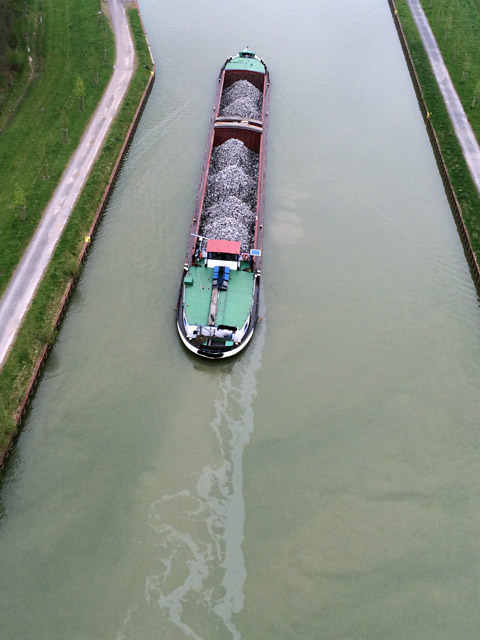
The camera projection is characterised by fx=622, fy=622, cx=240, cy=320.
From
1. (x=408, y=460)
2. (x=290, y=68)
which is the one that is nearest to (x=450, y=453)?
(x=408, y=460)

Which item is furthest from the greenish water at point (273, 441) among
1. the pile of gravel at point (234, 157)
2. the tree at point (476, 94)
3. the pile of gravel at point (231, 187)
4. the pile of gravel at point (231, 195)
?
the tree at point (476, 94)

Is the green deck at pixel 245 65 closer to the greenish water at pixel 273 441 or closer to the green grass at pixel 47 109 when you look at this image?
the green grass at pixel 47 109

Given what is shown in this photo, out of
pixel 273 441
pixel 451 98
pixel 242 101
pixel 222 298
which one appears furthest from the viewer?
pixel 451 98

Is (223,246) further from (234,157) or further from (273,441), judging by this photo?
(273,441)

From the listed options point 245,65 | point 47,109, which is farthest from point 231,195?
point 245,65

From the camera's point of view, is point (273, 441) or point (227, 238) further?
→ point (227, 238)

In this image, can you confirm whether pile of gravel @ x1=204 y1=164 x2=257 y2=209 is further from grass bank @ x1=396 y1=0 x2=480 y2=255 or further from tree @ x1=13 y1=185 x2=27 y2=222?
grass bank @ x1=396 y1=0 x2=480 y2=255

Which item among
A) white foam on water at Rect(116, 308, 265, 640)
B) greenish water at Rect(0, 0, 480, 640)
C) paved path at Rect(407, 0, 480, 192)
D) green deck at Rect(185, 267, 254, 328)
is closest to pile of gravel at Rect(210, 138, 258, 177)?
greenish water at Rect(0, 0, 480, 640)

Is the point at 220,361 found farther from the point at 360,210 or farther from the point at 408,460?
the point at 360,210
